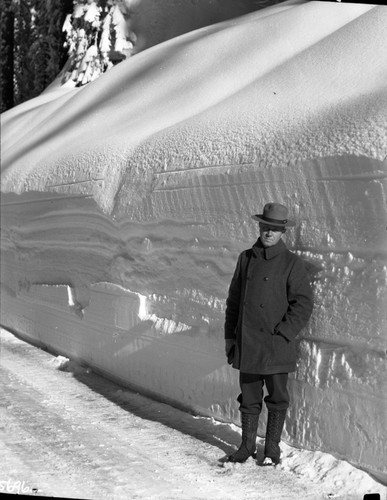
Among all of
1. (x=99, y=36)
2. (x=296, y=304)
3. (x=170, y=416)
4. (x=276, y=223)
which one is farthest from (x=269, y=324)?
(x=99, y=36)

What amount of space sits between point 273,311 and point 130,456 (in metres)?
1.39

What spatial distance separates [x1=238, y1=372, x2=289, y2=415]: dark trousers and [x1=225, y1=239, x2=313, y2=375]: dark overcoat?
0.29 feet

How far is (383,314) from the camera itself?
4215 millimetres

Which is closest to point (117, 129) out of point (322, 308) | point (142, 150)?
point (142, 150)

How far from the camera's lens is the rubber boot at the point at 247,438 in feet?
15.3

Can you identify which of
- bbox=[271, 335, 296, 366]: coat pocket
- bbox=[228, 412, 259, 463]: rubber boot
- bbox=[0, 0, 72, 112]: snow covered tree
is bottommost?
bbox=[228, 412, 259, 463]: rubber boot

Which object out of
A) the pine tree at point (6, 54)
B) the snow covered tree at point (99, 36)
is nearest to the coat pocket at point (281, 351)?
the snow covered tree at point (99, 36)

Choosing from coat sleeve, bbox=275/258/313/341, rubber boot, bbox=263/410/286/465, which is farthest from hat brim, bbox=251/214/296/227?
rubber boot, bbox=263/410/286/465

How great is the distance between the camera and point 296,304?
4.47 m

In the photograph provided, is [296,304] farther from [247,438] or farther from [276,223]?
[247,438]

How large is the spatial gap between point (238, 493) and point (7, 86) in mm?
25178

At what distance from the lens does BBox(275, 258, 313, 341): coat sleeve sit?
445 cm

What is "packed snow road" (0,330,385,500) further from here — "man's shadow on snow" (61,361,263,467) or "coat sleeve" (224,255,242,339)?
"coat sleeve" (224,255,242,339)

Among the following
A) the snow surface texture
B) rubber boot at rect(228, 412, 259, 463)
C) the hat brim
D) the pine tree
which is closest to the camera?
the snow surface texture
